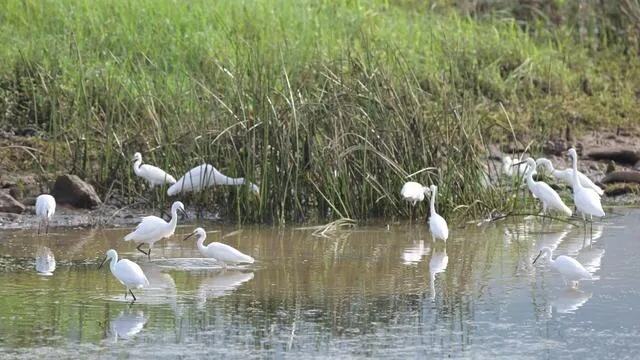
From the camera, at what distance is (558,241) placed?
415 inches

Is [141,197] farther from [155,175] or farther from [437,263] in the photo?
[437,263]

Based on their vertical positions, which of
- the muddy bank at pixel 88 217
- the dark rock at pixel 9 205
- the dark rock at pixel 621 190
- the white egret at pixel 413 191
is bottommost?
the muddy bank at pixel 88 217

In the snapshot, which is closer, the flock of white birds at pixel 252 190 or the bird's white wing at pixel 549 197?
the flock of white birds at pixel 252 190

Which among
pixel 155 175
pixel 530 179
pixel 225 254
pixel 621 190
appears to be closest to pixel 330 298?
pixel 225 254

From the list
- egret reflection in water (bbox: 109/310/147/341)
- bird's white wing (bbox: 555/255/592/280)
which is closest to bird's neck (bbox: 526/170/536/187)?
bird's white wing (bbox: 555/255/592/280)

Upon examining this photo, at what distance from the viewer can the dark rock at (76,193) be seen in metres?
11.5

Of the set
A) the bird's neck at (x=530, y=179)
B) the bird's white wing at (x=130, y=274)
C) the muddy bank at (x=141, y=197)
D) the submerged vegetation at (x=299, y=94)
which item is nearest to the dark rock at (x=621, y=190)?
the muddy bank at (x=141, y=197)

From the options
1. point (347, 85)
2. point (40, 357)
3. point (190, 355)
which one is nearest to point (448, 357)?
point (190, 355)

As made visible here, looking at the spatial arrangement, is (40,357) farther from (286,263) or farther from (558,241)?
(558,241)

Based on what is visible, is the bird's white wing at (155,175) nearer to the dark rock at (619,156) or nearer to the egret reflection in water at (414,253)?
the egret reflection in water at (414,253)

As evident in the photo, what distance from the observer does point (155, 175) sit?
11.2 m

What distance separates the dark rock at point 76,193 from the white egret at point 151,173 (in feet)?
1.58

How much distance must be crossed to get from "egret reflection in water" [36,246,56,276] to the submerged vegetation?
5.57 ft

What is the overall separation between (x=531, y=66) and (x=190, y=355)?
29.4ft
